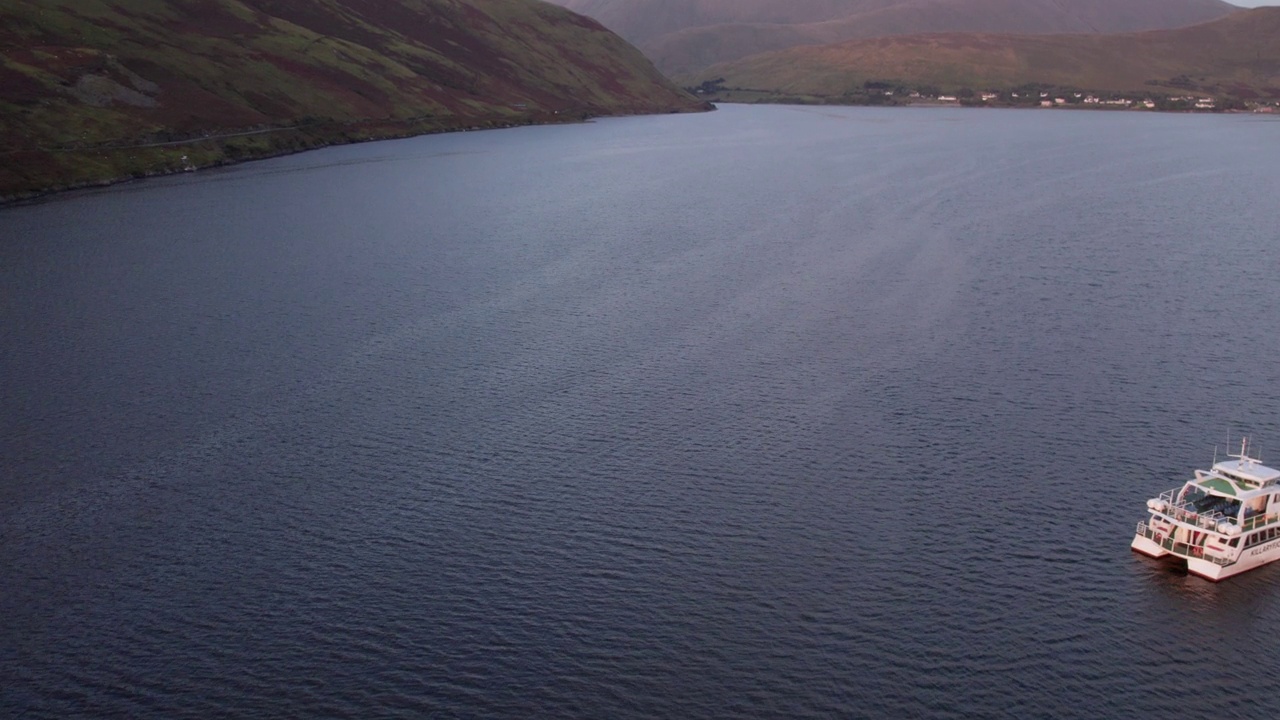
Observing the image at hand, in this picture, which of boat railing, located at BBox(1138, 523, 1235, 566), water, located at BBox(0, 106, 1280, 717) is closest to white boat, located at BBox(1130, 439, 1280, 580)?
boat railing, located at BBox(1138, 523, 1235, 566)

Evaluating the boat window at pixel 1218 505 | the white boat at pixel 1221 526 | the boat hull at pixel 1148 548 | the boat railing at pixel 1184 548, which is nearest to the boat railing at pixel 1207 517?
the white boat at pixel 1221 526

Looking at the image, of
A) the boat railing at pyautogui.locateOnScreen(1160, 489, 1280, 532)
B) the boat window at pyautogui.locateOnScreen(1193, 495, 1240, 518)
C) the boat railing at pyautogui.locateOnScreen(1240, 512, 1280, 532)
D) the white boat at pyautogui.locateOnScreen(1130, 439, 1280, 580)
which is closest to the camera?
the white boat at pyautogui.locateOnScreen(1130, 439, 1280, 580)

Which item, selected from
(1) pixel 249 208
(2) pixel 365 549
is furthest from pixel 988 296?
(1) pixel 249 208

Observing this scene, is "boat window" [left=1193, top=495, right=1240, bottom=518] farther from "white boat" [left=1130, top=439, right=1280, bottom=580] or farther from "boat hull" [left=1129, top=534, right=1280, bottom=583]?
"boat hull" [left=1129, top=534, right=1280, bottom=583]

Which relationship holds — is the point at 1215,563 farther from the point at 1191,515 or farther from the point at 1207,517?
the point at 1191,515

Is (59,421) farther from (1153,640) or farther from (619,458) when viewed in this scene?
(1153,640)

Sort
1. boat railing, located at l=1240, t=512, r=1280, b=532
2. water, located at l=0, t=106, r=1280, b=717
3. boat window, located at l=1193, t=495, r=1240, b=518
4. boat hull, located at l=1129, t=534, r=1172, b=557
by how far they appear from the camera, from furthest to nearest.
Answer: boat window, located at l=1193, t=495, r=1240, b=518 < boat hull, located at l=1129, t=534, r=1172, b=557 < boat railing, located at l=1240, t=512, r=1280, b=532 < water, located at l=0, t=106, r=1280, b=717

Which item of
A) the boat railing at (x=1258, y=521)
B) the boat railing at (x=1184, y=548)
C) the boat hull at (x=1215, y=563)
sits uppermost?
the boat railing at (x=1258, y=521)

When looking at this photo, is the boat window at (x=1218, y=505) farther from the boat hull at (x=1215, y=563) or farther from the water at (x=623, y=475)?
the water at (x=623, y=475)
